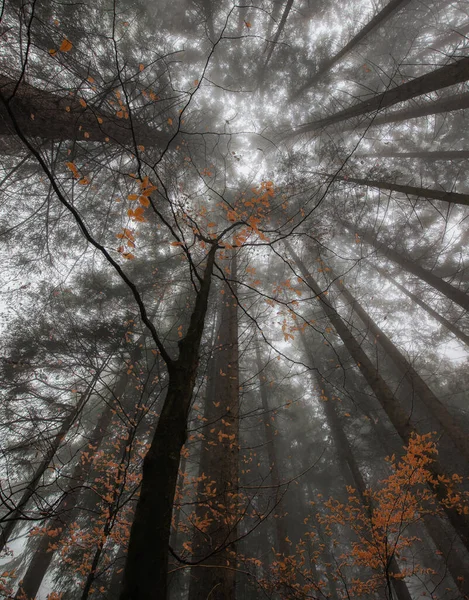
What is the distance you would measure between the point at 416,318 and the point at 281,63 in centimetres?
1284

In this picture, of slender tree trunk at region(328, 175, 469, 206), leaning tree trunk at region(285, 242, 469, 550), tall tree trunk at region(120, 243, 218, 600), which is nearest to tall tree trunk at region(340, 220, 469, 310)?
slender tree trunk at region(328, 175, 469, 206)

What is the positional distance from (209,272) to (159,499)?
5.81 feet

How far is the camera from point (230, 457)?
4336mm

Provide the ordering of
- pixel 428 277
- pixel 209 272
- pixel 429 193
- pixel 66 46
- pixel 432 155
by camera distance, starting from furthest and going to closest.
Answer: pixel 432 155 → pixel 428 277 → pixel 429 193 → pixel 209 272 → pixel 66 46

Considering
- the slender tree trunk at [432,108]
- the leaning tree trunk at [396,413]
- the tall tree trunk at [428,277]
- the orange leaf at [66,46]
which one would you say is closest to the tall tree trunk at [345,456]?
the leaning tree trunk at [396,413]

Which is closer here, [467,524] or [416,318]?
[467,524]

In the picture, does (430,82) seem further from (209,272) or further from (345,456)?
(345,456)

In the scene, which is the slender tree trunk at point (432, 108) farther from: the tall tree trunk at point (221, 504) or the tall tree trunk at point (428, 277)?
the tall tree trunk at point (221, 504)

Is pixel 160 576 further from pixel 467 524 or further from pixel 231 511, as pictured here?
pixel 467 524

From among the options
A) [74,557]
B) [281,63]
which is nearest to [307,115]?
[281,63]

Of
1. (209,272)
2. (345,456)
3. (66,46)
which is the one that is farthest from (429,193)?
(345,456)

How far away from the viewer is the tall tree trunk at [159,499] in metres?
1.04

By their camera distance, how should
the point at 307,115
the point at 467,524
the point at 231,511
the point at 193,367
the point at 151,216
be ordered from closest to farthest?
the point at 193,367 < the point at 467,524 < the point at 231,511 < the point at 151,216 < the point at 307,115

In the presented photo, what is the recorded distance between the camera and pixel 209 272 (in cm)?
255
